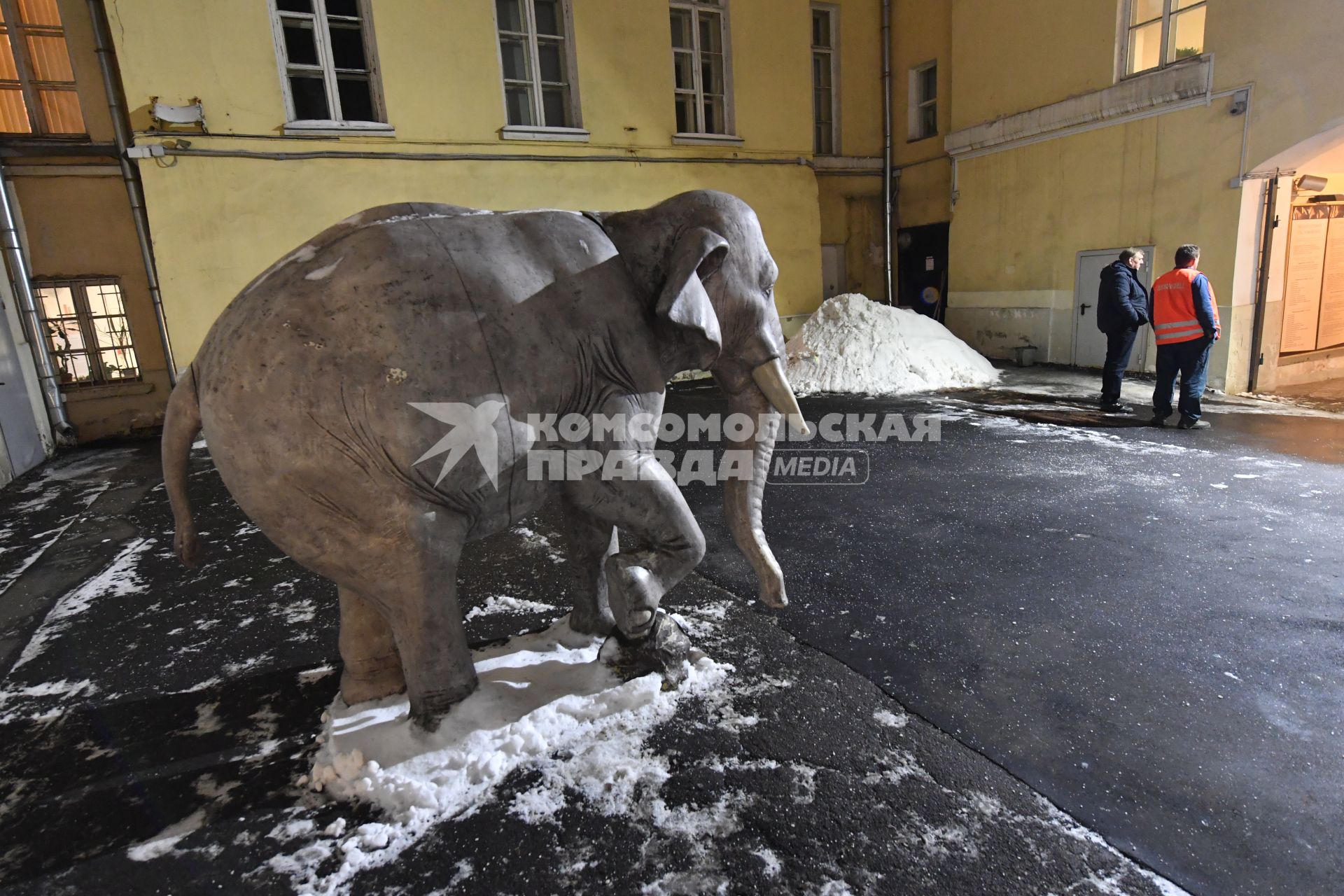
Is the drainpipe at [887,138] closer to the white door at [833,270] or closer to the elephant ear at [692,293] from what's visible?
the white door at [833,270]

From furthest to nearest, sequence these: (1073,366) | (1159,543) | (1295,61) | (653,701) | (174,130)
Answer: (1073,366) < (174,130) < (1295,61) < (1159,543) < (653,701)

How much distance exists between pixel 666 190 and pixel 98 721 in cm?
1004

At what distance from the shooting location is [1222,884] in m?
1.72

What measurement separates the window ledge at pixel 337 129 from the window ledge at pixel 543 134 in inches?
59.2

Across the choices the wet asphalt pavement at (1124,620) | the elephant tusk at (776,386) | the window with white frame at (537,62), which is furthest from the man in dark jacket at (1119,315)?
the window with white frame at (537,62)

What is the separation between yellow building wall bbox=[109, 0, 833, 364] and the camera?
27.4 ft

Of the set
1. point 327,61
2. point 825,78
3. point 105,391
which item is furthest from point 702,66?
point 105,391

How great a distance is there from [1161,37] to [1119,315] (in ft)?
14.4

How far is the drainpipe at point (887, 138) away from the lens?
13.9m

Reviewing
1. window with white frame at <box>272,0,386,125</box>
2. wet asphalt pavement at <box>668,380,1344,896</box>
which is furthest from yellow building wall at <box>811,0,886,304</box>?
wet asphalt pavement at <box>668,380,1344,896</box>

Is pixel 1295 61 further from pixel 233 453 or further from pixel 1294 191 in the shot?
pixel 233 453

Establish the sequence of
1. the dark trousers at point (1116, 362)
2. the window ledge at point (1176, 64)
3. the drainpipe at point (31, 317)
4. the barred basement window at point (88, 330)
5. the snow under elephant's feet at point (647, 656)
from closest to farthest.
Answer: the snow under elephant's feet at point (647, 656)
the dark trousers at point (1116, 362)
the drainpipe at point (31, 317)
the window ledge at point (1176, 64)
the barred basement window at point (88, 330)

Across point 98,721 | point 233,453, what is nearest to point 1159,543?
point 233,453

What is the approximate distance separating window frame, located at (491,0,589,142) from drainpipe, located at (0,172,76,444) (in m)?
5.65
